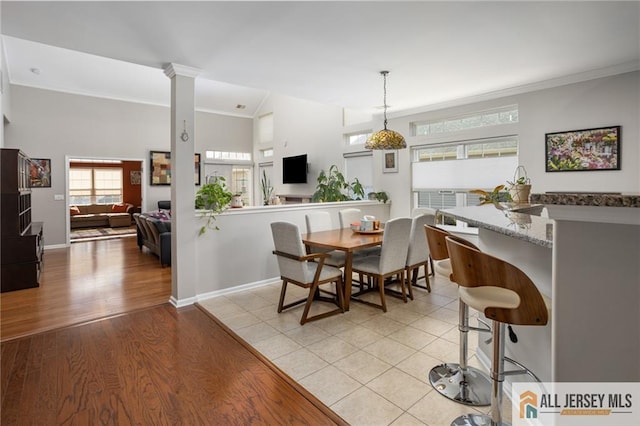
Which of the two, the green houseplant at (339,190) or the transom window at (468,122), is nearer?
the transom window at (468,122)

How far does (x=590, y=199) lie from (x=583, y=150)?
370cm

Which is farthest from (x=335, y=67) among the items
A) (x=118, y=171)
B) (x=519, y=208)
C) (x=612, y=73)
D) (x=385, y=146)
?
(x=118, y=171)

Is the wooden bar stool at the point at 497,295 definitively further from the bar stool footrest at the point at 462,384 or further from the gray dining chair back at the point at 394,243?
the gray dining chair back at the point at 394,243

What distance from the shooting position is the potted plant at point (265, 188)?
364 inches

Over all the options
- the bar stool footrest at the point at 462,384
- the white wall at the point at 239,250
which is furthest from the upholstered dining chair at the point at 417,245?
the white wall at the point at 239,250

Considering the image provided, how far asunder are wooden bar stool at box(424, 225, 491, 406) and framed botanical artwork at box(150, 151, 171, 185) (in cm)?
821

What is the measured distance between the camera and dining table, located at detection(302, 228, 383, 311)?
3.29m

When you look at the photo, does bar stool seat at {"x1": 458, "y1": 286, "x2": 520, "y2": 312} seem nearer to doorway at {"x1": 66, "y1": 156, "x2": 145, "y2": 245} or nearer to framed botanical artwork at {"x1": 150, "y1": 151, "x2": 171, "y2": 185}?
framed botanical artwork at {"x1": 150, "y1": 151, "x2": 171, "y2": 185}

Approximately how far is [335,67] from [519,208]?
2424 mm

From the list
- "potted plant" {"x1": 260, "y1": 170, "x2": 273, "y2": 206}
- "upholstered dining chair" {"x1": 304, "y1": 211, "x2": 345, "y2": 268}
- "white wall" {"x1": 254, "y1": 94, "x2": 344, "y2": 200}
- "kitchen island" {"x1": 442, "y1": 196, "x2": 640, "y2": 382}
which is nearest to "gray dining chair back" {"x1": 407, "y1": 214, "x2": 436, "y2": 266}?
"upholstered dining chair" {"x1": 304, "y1": 211, "x2": 345, "y2": 268}

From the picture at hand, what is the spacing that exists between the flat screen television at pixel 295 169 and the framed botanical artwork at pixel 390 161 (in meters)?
2.44

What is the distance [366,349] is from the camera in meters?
2.66

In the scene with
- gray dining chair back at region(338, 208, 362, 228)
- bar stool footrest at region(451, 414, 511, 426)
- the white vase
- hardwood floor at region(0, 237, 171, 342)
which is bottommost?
bar stool footrest at region(451, 414, 511, 426)

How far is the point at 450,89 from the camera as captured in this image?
4547 millimetres
